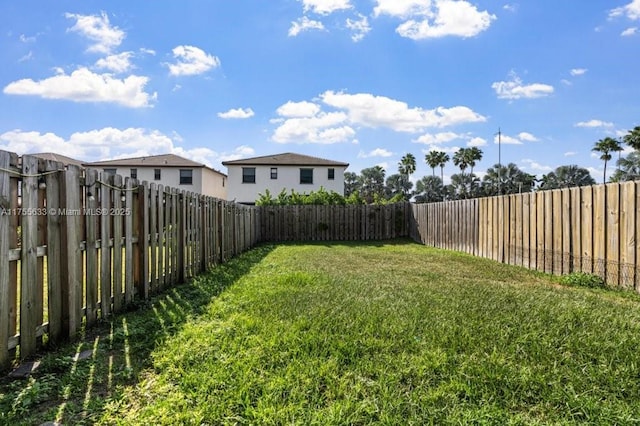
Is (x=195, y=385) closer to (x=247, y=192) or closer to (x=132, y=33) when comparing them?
(x=132, y=33)

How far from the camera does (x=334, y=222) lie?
1722 cm

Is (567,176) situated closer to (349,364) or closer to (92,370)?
(349,364)

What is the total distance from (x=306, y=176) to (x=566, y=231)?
2205 cm

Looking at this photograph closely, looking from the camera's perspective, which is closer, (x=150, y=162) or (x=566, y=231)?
(x=566, y=231)

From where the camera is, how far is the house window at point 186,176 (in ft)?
93.4

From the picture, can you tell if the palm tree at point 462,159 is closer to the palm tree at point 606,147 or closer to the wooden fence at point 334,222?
the palm tree at point 606,147

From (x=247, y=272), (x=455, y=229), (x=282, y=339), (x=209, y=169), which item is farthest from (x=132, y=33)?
(x=209, y=169)

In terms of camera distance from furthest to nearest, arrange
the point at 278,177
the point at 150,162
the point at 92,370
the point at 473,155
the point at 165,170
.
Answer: the point at 473,155 → the point at 150,162 → the point at 165,170 → the point at 278,177 → the point at 92,370

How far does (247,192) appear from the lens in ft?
88.8

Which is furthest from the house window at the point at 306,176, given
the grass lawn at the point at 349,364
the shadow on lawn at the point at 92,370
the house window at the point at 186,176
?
the shadow on lawn at the point at 92,370

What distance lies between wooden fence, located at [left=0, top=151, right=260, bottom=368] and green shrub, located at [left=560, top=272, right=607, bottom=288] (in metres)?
6.38

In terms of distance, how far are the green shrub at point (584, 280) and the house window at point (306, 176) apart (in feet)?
73.4

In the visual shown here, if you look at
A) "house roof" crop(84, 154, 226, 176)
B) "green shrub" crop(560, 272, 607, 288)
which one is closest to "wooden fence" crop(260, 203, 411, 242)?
"green shrub" crop(560, 272, 607, 288)

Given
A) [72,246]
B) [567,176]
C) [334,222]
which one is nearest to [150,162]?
[334,222]
